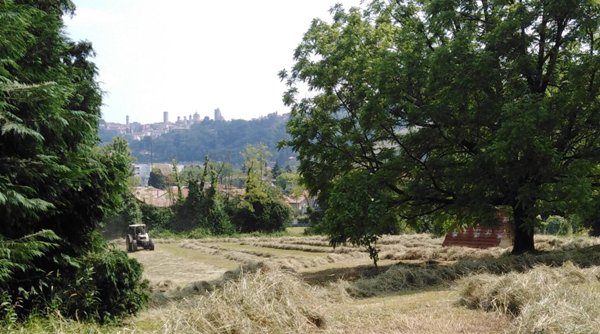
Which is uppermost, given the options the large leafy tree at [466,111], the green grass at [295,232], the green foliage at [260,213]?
the large leafy tree at [466,111]

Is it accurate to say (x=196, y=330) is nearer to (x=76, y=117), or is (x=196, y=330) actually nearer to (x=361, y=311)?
(x=361, y=311)

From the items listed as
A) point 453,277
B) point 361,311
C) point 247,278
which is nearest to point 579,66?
point 453,277

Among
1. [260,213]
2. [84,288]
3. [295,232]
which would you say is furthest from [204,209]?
[84,288]

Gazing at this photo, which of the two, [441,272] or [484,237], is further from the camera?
[484,237]

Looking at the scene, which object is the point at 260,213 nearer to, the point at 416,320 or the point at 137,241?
the point at 137,241

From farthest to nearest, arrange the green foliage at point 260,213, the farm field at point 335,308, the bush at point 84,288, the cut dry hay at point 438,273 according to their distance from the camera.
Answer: the green foliage at point 260,213 → the cut dry hay at point 438,273 → the bush at point 84,288 → the farm field at point 335,308

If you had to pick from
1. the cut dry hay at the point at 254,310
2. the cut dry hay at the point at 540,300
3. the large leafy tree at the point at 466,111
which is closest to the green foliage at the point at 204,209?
the large leafy tree at the point at 466,111

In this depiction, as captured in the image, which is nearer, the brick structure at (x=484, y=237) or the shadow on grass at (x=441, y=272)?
the shadow on grass at (x=441, y=272)

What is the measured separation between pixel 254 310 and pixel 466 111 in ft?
36.2

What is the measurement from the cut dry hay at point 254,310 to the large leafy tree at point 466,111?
7.95m

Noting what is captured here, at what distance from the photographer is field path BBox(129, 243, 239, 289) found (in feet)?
62.0

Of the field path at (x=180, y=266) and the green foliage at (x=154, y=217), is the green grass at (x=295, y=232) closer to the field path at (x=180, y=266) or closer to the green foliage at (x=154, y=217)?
the green foliage at (x=154, y=217)

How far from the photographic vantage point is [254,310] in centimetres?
552

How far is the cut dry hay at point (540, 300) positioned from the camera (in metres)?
5.15
